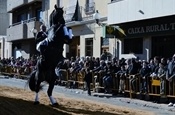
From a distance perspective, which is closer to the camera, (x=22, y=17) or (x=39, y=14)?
(x=39, y=14)

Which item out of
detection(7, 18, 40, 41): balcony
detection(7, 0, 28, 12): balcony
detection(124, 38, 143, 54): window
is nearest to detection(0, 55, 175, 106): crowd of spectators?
detection(124, 38, 143, 54): window

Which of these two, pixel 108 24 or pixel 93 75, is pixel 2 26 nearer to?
pixel 108 24

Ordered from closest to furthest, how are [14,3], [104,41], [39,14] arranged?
[104,41], [39,14], [14,3]

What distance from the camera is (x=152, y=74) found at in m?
17.7

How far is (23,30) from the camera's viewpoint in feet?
143

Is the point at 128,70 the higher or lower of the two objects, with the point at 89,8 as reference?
lower

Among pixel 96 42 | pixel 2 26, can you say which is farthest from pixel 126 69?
pixel 2 26

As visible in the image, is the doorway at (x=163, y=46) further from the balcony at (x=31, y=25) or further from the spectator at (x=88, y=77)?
the balcony at (x=31, y=25)

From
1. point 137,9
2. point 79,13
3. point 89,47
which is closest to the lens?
point 137,9

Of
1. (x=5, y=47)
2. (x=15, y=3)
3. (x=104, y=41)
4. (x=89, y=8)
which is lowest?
(x=104, y=41)

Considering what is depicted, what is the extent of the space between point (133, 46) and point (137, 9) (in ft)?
10.3

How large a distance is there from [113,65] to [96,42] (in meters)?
9.63

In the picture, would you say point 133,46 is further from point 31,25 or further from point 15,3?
point 15,3

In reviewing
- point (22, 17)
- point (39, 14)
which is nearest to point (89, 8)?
point (39, 14)
